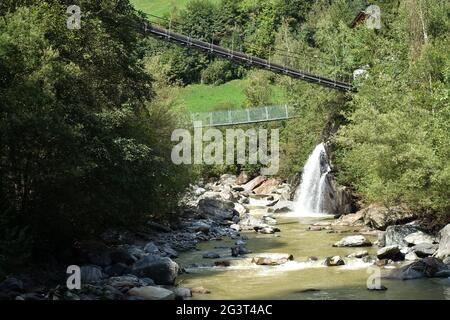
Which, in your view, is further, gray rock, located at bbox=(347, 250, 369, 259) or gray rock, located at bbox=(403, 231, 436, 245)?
gray rock, located at bbox=(403, 231, 436, 245)

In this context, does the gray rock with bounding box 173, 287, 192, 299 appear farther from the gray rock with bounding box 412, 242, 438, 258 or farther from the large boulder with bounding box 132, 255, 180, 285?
the gray rock with bounding box 412, 242, 438, 258

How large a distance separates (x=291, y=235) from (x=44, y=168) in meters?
14.2

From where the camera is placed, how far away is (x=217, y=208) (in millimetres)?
35031

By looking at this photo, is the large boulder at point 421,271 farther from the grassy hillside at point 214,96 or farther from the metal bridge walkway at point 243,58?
the grassy hillside at point 214,96

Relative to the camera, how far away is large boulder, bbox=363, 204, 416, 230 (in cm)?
2742

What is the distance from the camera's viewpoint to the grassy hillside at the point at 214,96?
7219cm

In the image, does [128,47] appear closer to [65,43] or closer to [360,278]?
[65,43]

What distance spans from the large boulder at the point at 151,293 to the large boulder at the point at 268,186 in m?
35.2

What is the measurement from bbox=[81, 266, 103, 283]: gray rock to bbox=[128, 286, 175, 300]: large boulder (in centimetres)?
229

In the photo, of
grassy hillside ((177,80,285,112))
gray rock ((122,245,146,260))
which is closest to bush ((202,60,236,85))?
grassy hillside ((177,80,285,112))

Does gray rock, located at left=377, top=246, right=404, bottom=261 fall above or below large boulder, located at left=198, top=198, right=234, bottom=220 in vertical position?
below

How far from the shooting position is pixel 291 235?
28.0 meters

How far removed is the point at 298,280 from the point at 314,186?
20.7 metres
